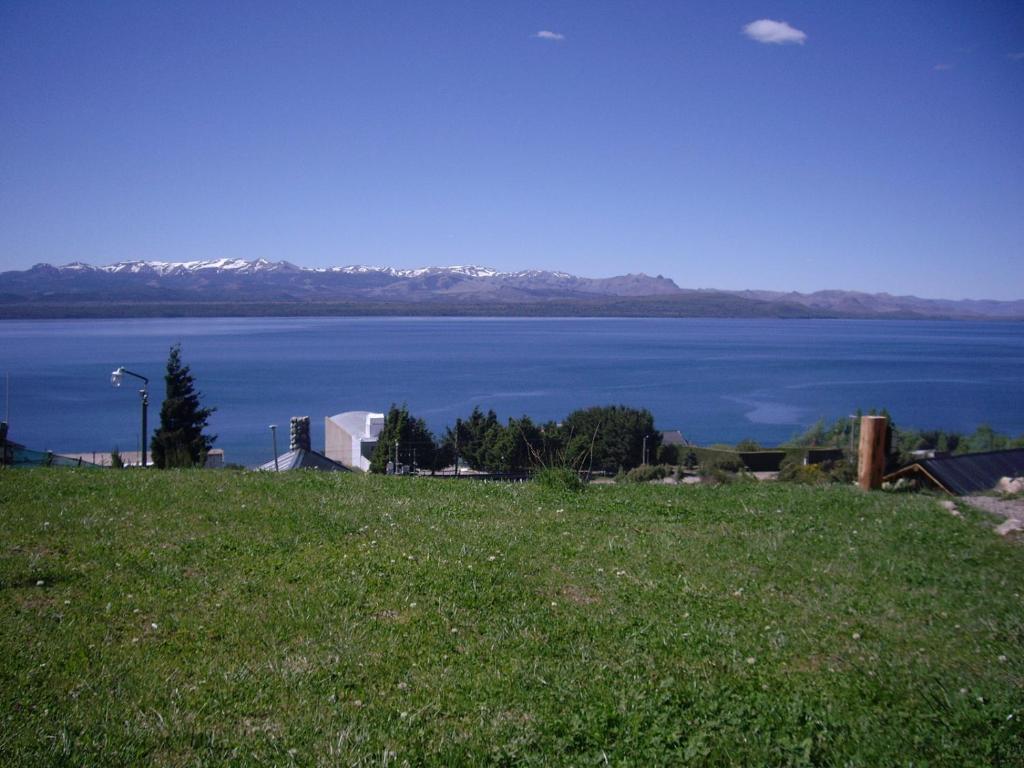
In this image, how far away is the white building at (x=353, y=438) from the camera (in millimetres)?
39094

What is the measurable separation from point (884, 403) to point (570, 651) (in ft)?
271

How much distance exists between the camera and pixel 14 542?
675cm

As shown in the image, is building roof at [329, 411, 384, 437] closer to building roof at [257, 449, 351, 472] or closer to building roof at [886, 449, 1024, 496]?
building roof at [257, 449, 351, 472]

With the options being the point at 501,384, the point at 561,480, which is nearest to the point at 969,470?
the point at 561,480

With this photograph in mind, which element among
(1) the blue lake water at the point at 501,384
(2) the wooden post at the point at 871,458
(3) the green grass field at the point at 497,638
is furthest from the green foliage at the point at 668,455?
(3) the green grass field at the point at 497,638

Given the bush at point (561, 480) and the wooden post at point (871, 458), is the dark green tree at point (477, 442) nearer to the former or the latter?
the bush at point (561, 480)

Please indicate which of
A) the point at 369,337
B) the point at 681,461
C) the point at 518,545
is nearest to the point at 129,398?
the point at 681,461

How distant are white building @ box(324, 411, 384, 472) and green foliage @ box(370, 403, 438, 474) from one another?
13.4 ft

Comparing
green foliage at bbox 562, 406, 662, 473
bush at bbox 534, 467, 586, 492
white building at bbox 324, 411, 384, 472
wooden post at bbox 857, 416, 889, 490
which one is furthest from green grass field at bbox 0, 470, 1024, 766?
white building at bbox 324, 411, 384, 472

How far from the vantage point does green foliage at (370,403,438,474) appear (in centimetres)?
2616

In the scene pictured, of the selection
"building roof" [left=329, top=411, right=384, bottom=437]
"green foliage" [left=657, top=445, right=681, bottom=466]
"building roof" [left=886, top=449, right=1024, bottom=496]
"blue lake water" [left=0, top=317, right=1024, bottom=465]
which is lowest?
"blue lake water" [left=0, top=317, right=1024, bottom=465]

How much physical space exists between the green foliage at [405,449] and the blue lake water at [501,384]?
2056 centimetres

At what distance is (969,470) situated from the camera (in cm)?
1348

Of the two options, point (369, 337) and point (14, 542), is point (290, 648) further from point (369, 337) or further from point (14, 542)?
point (369, 337)
